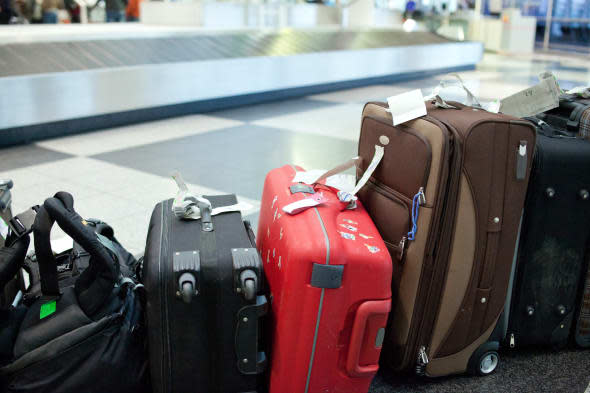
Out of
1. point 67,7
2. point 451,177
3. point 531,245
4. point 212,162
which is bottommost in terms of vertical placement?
point 212,162

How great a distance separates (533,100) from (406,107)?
1.80 ft

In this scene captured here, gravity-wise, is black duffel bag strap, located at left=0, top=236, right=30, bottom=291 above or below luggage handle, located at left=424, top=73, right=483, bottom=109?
below

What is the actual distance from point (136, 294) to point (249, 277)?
43 centimetres

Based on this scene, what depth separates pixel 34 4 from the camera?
33.4 ft

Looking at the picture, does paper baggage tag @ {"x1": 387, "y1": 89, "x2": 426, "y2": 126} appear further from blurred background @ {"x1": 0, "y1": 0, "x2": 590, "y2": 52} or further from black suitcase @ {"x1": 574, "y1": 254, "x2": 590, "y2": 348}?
blurred background @ {"x1": 0, "y1": 0, "x2": 590, "y2": 52}

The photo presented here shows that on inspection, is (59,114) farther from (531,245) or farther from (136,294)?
(531,245)

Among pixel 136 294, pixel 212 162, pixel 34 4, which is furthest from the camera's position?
pixel 34 4

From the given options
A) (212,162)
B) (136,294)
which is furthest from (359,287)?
(212,162)

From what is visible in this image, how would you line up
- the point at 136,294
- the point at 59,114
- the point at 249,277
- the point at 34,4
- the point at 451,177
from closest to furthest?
the point at 249,277
the point at 451,177
the point at 136,294
the point at 59,114
the point at 34,4

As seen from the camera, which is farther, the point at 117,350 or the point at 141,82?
the point at 141,82

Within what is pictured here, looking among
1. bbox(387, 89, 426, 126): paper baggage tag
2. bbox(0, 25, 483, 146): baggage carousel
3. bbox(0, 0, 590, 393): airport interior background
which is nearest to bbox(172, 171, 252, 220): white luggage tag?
bbox(0, 0, 590, 393): airport interior background

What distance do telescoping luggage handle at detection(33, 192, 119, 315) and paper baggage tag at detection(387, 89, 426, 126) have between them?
802 mm

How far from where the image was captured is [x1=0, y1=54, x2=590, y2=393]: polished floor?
162 cm

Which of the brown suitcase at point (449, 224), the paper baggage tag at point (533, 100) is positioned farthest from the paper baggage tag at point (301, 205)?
the paper baggage tag at point (533, 100)
